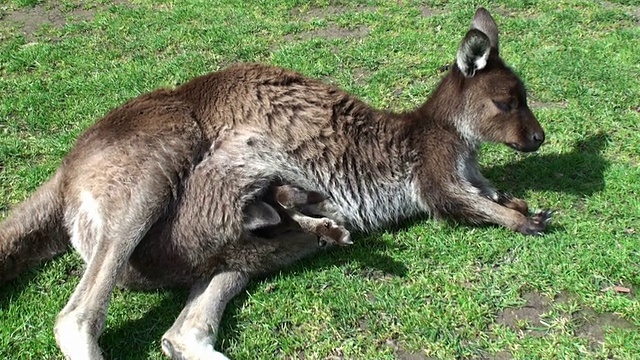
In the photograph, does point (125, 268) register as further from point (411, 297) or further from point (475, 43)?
point (475, 43)

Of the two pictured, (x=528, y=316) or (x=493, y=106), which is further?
(x=493, y=106)

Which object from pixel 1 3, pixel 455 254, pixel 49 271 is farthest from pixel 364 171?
pixel 1 3

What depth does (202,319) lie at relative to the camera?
3.58 meters

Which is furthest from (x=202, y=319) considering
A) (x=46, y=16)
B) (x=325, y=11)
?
(x=46, y=16)

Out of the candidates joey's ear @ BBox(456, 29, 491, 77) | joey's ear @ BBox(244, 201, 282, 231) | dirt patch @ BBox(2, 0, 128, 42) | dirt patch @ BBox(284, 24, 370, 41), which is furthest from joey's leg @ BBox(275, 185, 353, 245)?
dirt patch @ BBox(2, 0, 128, 42)

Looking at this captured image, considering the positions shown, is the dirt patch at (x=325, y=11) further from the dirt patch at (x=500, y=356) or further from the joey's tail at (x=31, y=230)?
the dirt patch at (x=500, y=356)

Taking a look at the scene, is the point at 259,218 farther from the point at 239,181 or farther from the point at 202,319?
the point at 202,319

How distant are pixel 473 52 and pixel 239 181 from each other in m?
1.96

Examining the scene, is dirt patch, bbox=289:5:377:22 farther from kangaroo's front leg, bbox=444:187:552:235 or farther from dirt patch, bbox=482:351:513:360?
dirt patch, bbox=482:351:513:360

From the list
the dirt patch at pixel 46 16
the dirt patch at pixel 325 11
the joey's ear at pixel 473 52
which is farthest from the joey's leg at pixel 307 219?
the dirt patch at pixel 46 16

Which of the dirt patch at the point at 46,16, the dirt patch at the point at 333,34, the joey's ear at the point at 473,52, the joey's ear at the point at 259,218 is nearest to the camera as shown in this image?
the joey's ear at the point at 259,218

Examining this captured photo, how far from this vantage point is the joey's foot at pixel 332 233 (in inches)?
152

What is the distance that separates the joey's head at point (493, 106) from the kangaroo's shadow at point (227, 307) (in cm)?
115

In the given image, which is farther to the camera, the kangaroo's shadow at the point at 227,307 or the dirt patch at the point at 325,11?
the dirt patch at the point at 325,11
